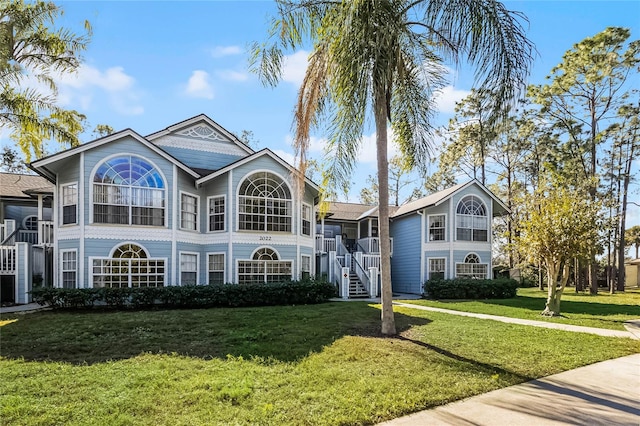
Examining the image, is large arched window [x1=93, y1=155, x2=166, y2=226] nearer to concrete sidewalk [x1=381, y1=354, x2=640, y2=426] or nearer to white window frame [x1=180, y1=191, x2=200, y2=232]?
white window frame [x1=180, y1=191, x2=200, y2=232]

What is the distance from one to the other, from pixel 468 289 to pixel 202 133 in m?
15.3

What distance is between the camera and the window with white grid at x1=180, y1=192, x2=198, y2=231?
17.1 m

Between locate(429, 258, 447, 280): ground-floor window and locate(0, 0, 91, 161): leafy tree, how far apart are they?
18.3 metres

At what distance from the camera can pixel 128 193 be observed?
15711mm

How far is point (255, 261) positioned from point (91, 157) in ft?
24.4

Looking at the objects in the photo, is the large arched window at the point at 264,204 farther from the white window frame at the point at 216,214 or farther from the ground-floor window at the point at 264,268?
the ground-floor window at the point at 264,268

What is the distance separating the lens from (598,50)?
27.0 m

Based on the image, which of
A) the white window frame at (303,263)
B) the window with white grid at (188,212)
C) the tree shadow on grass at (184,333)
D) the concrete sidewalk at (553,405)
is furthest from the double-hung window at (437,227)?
the concrete sidewalk at (553,405)

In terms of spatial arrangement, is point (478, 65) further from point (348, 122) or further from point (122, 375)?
point (122, 375)

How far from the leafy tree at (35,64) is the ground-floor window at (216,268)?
22.6 feet

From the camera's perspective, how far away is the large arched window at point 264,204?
57.8 ft

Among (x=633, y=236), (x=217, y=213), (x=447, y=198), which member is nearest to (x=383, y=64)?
(x=217, y=213)

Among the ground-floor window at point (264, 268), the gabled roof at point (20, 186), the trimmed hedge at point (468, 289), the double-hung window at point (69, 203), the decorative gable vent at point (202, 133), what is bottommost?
the trimmed hedge at point (468, 289)

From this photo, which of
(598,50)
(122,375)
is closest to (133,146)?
(122,375)
